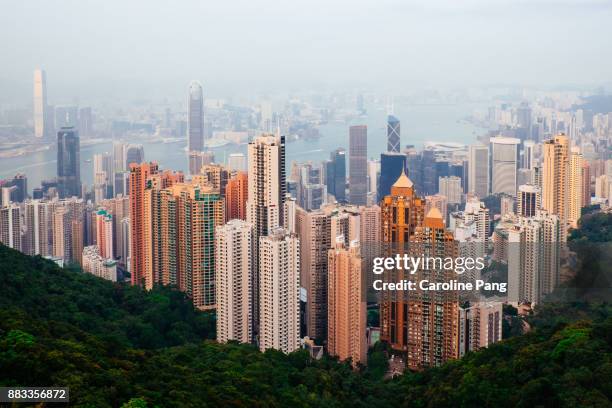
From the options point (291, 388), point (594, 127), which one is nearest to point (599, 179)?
point (594, 127)

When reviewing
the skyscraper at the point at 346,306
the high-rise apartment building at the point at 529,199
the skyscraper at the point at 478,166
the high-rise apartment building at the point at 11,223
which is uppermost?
the skyscraper at the point at 478,166

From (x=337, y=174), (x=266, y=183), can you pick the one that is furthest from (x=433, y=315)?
(x=337, y=174)

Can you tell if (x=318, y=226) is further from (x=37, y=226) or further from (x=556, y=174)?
(x=556, y=174)

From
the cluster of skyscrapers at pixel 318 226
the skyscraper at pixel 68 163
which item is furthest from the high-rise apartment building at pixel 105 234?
the skyscraper at pixel 68 163

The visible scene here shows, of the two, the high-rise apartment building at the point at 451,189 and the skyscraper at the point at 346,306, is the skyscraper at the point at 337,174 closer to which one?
the high-rise apartment building at the point at 451,189

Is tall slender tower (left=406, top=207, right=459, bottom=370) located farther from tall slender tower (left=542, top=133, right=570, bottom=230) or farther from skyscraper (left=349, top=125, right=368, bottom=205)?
skyscraper (left=349, top=125, right=368, bottom=205)

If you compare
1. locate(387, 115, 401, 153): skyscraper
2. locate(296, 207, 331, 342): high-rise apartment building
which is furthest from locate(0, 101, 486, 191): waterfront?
locate(296, 207, 331, 342): high-rise apartment building
